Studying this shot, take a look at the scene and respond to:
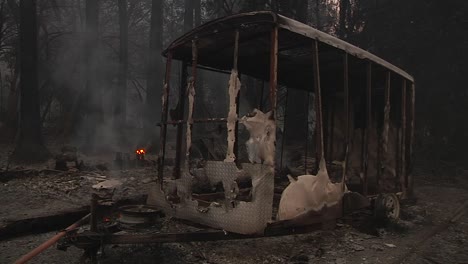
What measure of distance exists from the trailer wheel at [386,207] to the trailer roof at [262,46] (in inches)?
86.5

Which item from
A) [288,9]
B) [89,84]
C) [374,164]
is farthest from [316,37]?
[89,84]

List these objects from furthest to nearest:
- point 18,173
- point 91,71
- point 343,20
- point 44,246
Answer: point 91,71 < point 343,20 < point 18,173 < point 44,246

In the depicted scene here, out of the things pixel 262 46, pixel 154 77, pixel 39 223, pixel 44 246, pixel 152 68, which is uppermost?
pixel 152 68

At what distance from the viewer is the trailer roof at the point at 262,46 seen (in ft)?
15.5

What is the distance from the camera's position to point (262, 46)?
5719 mm

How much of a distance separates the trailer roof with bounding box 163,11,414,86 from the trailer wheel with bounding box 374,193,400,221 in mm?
2196

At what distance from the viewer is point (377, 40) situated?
16.5m

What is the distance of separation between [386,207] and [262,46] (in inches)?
134

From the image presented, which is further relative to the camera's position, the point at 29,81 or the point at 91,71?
the point at 91,71

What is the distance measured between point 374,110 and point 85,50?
17.2m

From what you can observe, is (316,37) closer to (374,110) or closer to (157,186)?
(157,186)

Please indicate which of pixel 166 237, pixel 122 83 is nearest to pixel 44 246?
pixel 166 237

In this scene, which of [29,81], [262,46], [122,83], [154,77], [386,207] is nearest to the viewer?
[262,46]

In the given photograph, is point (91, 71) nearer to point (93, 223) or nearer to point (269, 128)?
point (93, 223)
